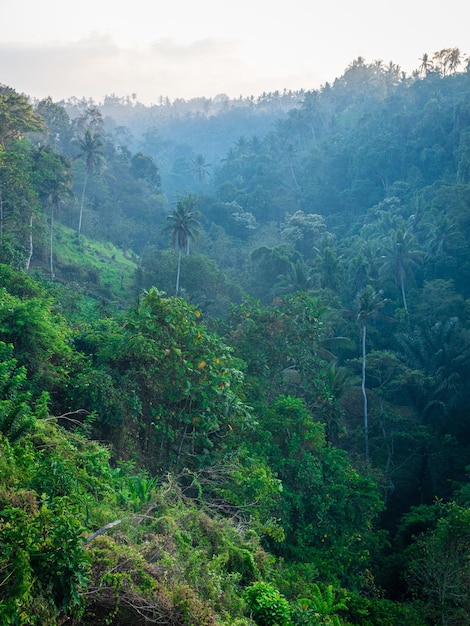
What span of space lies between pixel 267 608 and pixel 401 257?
32.8 meters

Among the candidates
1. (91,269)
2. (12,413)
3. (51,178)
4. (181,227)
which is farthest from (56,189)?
(12,413)

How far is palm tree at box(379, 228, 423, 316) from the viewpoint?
3794 centimetres

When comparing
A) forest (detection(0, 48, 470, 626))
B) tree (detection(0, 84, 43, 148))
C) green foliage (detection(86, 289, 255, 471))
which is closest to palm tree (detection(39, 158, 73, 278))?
forest (detection(0, 48, 470, 626))

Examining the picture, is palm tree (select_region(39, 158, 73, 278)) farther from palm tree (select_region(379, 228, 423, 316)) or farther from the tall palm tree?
palm tree (select_region(379, 228, 423, 316))

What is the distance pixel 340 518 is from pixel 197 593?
413 inches

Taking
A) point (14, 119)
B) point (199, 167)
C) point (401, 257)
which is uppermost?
point (199, 167)

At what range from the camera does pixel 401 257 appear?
38.1 metres

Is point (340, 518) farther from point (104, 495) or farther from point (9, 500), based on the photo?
point (9, 500)

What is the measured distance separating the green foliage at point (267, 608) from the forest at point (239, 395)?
0.04m

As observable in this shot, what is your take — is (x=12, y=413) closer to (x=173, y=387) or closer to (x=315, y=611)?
(x=173, y=387)

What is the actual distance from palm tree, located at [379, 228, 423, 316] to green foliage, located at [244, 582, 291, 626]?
1226 inches

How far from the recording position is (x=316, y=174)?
67.4m

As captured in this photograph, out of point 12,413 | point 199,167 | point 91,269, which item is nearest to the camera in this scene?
point 12,413

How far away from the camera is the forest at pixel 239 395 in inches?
320
